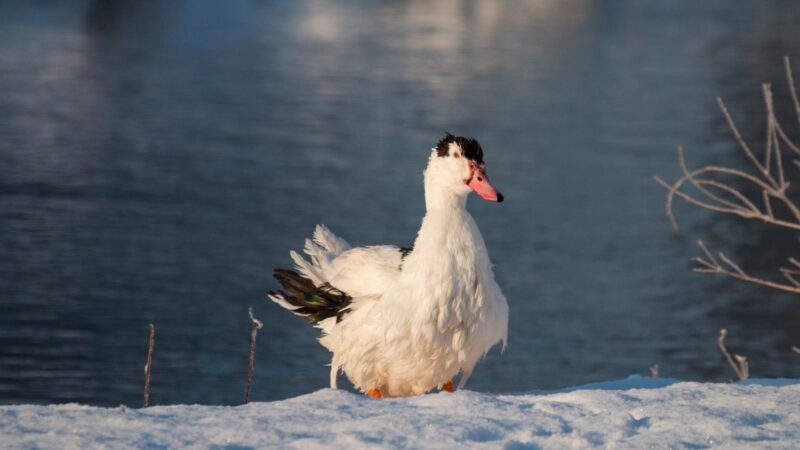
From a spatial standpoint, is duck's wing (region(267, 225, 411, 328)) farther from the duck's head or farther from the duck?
the duck's head

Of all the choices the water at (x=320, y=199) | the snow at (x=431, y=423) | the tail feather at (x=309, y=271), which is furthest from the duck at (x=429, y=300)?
the water at (x=320, y=199)

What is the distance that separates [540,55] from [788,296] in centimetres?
2900

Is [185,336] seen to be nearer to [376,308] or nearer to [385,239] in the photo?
[385,239]

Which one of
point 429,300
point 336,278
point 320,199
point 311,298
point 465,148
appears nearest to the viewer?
point 429,300

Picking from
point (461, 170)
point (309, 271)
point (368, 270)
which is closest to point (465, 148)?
point (461, 170)

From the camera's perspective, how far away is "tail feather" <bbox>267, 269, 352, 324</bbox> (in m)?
8.25

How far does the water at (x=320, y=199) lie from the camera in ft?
66.8

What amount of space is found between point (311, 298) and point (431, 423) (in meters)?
2.67

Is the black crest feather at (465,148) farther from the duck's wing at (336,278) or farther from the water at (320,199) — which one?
the water at (320,199)

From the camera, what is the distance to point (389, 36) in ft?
187

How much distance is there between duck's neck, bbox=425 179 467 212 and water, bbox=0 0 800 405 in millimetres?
10930

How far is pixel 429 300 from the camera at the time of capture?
292 inches

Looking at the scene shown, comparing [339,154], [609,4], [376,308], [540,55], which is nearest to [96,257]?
[339,154]

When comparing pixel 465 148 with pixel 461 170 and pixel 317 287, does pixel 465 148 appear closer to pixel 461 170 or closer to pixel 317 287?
pixel 461 170
